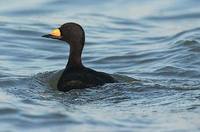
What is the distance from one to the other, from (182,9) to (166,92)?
932 cm

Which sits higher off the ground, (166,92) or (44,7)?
(44,7)

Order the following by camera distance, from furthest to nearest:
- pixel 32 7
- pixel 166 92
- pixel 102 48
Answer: pixel 32 7 < pixel 102 48 < pixel 166 92

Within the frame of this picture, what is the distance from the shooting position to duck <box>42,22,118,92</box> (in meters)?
13.2

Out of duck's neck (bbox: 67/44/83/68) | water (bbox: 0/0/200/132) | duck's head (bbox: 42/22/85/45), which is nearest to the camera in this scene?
water (bbox: 0/0/200/132)

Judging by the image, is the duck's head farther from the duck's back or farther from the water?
the duck's back

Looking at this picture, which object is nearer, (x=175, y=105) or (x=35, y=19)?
(x=175, y=105)

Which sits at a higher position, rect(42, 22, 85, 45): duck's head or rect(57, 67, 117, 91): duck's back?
rect(42, 22, 85, 45): duck's head

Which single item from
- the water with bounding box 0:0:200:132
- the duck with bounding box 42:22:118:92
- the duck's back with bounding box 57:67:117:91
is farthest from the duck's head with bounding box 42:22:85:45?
the duck's back with bounding box 57:67:117:91

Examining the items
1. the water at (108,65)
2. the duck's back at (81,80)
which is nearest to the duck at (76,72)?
the duck's back at (81,80)

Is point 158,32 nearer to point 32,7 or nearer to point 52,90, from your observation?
point 32,7

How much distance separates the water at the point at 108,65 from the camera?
11766 millimetres

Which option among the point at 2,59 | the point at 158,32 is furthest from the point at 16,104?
the point at 158,32

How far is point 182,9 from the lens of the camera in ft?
73.0

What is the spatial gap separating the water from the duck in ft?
0.48
